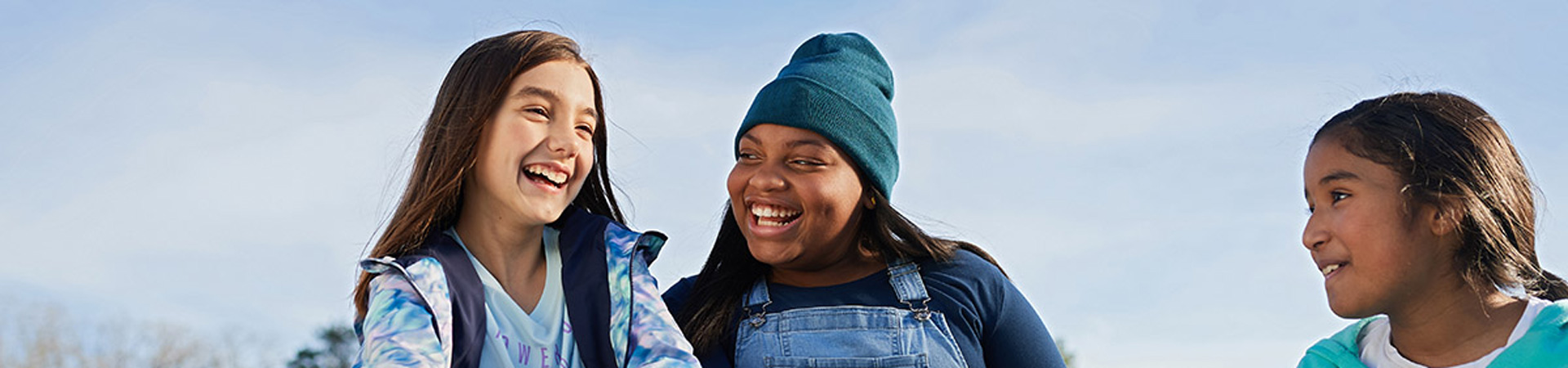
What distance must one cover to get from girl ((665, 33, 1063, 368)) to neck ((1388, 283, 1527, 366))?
0.86m

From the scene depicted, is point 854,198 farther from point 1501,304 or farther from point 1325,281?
point 1501,304

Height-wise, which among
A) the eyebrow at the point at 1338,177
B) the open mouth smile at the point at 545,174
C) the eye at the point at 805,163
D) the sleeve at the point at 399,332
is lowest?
the sleeve at the point at 399,332

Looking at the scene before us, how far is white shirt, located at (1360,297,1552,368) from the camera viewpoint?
9.28 ft

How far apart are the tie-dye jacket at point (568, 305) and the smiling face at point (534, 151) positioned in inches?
5.9

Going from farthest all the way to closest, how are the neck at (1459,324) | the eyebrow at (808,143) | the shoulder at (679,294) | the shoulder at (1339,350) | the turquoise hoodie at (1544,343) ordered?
the shoulder at (679,294) → the eyebrow at (808,143) → the shoulder at (1339,350) → the neck at (1459,324) → the turquoise hoodie at (1544,343)

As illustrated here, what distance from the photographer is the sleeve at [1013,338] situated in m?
3.38

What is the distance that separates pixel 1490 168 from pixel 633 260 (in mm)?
1955

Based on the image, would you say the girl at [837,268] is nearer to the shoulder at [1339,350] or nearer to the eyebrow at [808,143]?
the eyebrow at [808,143]

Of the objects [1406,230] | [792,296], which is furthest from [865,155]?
[1406,230]

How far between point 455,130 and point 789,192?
842 millimetres

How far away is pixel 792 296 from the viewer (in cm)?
351

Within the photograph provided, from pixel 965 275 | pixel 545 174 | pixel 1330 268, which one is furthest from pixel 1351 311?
pixel 545 174

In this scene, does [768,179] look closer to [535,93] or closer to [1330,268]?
[535,93]

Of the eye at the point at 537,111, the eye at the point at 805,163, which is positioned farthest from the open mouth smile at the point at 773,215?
the eye at the point at 537,111
